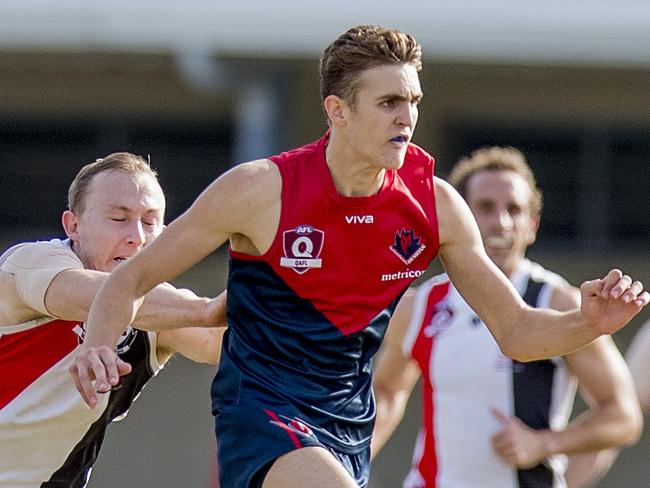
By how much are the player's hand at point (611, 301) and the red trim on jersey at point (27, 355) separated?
5.85ft

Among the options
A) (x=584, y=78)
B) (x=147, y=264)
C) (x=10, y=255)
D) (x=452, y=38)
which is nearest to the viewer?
(x=147, y=264)

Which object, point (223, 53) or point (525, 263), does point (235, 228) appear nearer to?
point (525, 263)

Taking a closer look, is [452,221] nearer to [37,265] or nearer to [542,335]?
[542,335]

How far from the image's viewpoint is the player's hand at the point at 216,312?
5418 mm

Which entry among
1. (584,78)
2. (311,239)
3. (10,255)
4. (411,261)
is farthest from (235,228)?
(584,78)

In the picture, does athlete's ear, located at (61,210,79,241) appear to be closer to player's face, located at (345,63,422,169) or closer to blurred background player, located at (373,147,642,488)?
player's face, located at (345,63,422,169)

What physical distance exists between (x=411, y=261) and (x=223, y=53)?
6934mm

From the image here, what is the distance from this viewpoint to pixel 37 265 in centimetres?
554

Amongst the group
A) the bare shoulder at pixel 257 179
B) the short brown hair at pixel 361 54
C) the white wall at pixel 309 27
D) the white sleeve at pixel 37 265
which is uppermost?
the white wall at pixel 309 27

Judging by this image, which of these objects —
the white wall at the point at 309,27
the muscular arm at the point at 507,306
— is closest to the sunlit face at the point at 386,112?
the muscular arm at the point at 507,306

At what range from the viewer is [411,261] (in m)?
5.34

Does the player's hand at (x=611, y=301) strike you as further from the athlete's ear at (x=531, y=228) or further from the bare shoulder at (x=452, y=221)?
the athlete's ear at (x=531, y=228)

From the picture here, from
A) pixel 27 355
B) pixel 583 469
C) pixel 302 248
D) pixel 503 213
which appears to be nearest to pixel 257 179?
pixel 302 248

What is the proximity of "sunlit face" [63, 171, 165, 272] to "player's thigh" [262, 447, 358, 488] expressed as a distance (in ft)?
3.45
